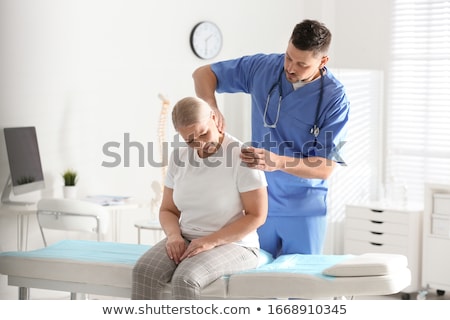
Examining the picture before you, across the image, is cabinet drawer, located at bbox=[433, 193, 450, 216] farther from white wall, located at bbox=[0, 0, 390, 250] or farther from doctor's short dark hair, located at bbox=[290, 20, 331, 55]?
doctor's short dark hair, located at bbox=[290, 20, 331, 55]

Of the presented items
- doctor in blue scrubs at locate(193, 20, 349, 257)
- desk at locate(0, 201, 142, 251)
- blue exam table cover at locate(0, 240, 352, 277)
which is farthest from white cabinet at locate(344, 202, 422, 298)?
blue exam table cover at locate(0, 240, 352, 277)

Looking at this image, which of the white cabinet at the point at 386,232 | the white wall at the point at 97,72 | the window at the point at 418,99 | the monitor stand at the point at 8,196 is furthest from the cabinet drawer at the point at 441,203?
the monitor stand at the point at 8,196

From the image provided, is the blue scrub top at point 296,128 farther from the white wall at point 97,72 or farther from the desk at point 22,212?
the white wall at point 97,72

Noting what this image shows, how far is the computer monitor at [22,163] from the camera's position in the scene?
376 cm

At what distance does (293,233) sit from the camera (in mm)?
2658

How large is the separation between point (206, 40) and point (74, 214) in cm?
166

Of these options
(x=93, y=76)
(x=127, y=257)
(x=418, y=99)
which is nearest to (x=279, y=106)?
(x=127, y=257)

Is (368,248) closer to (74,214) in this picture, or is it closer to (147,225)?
(147,225)

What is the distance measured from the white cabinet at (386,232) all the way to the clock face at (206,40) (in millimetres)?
1326

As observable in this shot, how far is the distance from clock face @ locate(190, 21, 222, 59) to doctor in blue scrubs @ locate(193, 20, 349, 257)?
1.93m

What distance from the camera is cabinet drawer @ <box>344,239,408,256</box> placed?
4.56m

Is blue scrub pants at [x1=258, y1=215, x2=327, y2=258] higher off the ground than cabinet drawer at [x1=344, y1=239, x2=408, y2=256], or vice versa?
blue scrub pants at [x1=258, y1=215, x2=327, y2=258]
